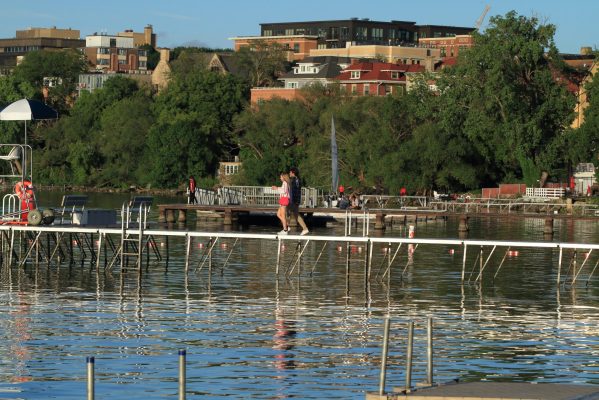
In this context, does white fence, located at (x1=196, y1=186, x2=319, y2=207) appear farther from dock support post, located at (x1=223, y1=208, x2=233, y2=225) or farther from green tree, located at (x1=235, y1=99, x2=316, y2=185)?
green tree, located at (x1=235, y1=99, x2=316, y2=185)

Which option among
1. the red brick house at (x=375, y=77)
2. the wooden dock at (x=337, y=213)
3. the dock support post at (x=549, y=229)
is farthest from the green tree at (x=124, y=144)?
the dock support post at (x=549, y=229)

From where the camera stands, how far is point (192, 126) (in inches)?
6127

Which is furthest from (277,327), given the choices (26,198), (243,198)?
(243,198)

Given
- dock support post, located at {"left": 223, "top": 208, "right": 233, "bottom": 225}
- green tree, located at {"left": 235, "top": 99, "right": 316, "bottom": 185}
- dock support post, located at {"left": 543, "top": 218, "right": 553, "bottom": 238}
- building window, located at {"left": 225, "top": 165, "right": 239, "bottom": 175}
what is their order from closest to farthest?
dock support post, located at {"left": 543, "top": 218, "right": 553, "bottom": 238} → dock support post, located at {"left": 223, "top": 208, "right": 233, "bottom": 225} → green tree, located at {"left": 235, "top": 99, "right": 316, "bottom": 185} → building window, located at {"left": 225, "top": 165, "right": 239, "bottom": 175}

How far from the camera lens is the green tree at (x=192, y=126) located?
152250 millimetres

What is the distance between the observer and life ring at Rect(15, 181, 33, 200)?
2082 inches

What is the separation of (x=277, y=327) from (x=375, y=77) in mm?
129466

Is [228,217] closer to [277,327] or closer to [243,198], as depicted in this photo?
[243,198]

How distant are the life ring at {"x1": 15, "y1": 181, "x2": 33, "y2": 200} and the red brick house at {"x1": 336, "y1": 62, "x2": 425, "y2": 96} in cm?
11038

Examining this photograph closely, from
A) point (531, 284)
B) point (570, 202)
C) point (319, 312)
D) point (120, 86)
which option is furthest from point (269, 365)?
point (120, 86)

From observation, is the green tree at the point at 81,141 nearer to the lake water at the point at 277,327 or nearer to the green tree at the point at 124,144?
the green tree at the point at 124,144

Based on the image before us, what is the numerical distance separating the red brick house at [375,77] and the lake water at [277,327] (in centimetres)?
10531

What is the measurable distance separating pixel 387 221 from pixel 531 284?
123ft

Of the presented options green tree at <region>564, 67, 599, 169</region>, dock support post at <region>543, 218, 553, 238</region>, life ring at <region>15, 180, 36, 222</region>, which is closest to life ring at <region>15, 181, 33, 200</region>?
life ring at <region>15, 180, 36, 222</region>
